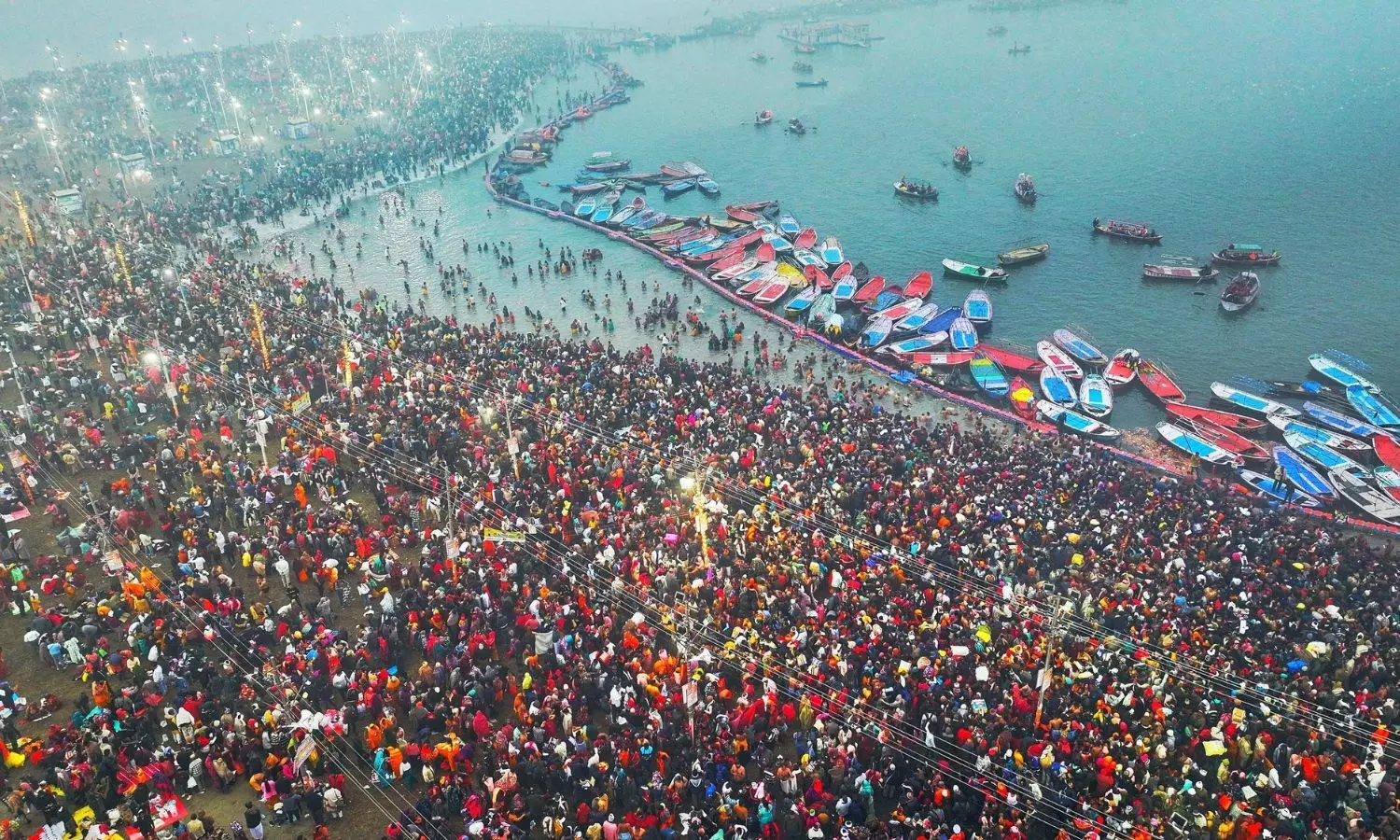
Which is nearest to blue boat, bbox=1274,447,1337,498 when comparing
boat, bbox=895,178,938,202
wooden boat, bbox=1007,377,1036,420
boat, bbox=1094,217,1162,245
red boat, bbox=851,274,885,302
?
wooden boat, bbox=1007,377,1036,420

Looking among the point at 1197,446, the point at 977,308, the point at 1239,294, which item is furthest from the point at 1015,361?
the point at 1239,294

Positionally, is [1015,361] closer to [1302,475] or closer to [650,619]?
[1302,475]

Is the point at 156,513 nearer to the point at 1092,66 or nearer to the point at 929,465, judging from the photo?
the point at 929,465

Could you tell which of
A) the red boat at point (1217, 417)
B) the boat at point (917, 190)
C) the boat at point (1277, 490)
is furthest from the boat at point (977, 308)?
the boat at point (917, 190)

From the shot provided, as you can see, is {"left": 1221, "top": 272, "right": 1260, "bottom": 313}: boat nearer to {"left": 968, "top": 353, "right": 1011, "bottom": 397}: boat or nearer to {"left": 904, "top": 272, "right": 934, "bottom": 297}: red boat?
{"left": 904, "top": 272, "right": 934, "bottom": 297}: red boat

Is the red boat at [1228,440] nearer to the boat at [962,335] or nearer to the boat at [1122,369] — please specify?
the boat at [1122,369]

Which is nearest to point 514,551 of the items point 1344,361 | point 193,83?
point 1344,361
